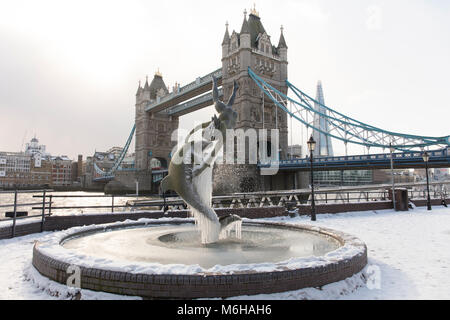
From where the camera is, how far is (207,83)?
52656mm

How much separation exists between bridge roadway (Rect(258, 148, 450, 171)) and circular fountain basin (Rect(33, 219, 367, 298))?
2818 cm

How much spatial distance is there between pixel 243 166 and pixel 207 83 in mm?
20382

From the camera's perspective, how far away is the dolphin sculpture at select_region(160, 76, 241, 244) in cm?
611

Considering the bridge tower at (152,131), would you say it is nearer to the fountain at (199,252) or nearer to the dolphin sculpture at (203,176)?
the fountain at (199,252)

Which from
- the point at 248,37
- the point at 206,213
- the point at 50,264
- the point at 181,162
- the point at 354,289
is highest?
the point at 248,37

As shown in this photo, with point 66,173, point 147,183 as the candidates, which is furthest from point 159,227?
point 66,173

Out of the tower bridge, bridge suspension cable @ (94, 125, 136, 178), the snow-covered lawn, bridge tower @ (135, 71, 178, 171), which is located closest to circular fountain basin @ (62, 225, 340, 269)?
the snow-covered lawn

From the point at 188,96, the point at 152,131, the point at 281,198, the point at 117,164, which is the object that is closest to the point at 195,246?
the point at 281,198

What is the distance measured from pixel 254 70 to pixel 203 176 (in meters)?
41.2

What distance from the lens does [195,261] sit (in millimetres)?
4773

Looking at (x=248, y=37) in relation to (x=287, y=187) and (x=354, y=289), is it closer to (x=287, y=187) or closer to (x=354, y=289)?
(x=287, y=187)

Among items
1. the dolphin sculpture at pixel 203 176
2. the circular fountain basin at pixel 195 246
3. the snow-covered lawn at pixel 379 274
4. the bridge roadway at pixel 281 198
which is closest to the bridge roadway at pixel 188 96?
the bridge roadway at pixel 281 198

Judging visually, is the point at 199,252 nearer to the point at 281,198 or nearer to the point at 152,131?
the point at 281,198
